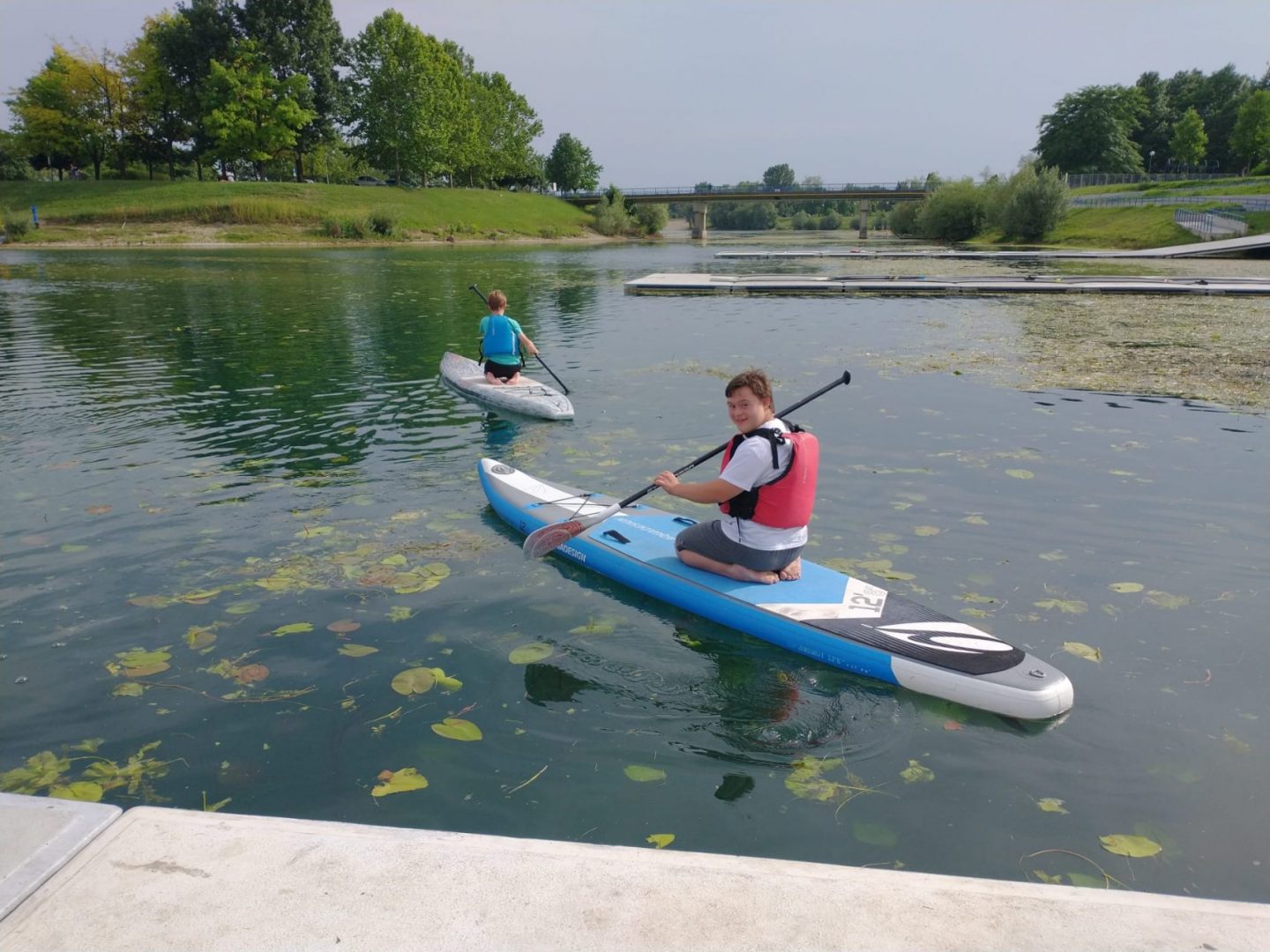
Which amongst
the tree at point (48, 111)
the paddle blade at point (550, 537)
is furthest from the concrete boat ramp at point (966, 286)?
the tree at point (48, 111)

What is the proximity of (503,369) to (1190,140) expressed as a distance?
108 m

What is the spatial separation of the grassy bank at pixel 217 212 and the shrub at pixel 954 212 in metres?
43.9

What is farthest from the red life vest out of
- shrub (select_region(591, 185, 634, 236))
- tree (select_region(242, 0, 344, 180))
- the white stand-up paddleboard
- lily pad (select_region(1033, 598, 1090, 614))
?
shrub (select_region(591, 185, 634, 236))

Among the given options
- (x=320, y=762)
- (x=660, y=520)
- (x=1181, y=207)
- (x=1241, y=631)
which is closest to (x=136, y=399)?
(x=660, y=520)

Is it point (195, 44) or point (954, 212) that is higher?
point (195, 44)

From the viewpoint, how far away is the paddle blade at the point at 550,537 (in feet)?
24.7

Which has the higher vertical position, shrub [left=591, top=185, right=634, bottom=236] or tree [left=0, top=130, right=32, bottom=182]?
tree [left=0, top=130, right=32, bottom=182]

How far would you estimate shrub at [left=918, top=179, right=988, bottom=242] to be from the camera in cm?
7681

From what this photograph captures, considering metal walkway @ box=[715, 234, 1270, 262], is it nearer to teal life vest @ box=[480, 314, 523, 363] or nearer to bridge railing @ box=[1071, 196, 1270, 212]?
bridge railing @ box=[1071, 196, 1270, 212]

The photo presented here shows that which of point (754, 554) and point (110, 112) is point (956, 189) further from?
point (754, 554)

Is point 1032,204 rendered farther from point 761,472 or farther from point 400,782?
point 400,782

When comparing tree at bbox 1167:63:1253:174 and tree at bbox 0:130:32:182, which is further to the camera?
tree at bbox 1167:63:1253:174

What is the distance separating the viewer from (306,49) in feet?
251

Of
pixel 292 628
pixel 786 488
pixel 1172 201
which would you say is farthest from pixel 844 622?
pixel 1172 201
